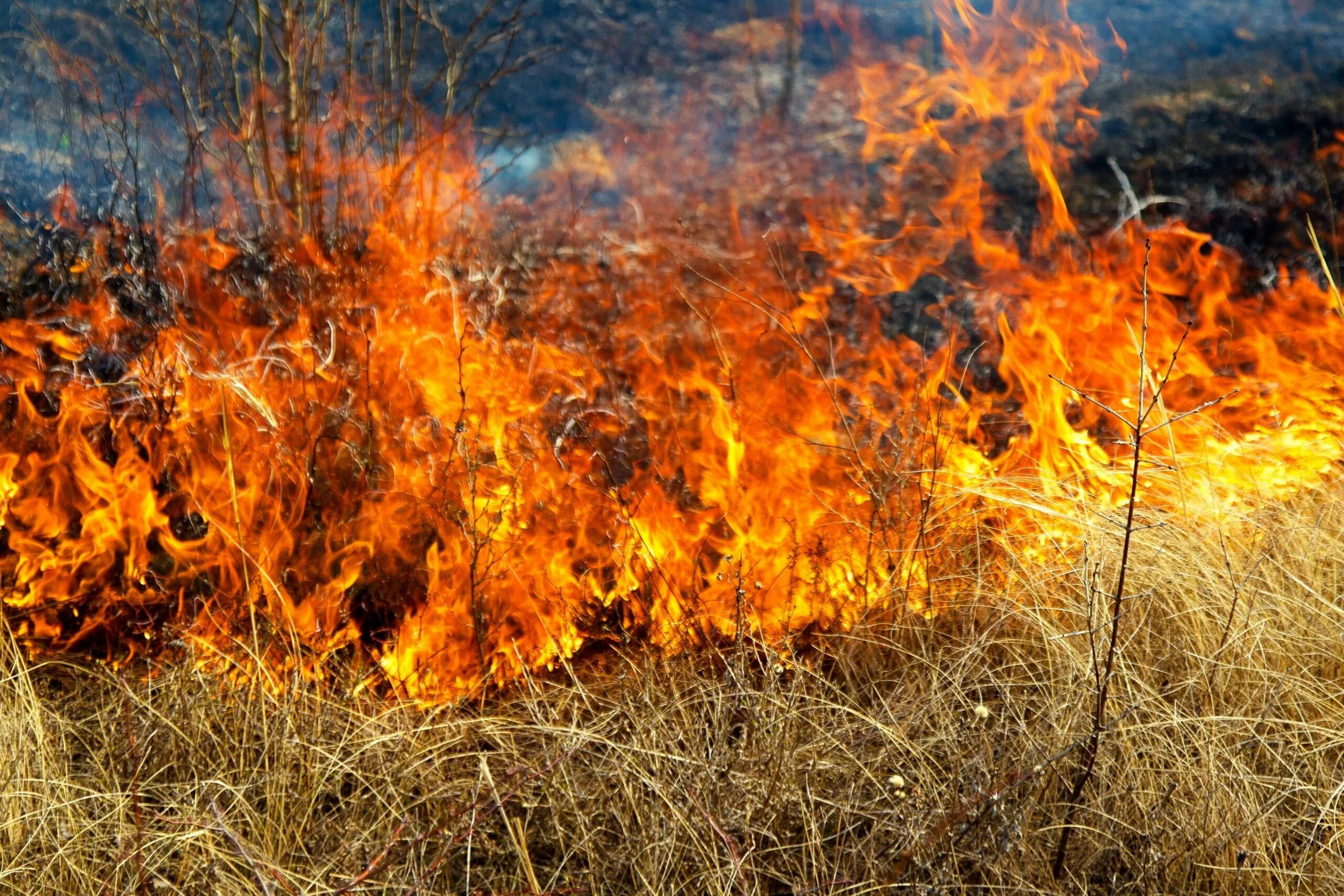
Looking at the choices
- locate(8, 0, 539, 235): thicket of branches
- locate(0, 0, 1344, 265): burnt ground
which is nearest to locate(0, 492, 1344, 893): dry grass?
locate(8, 0, 539, 235): thicket of branches

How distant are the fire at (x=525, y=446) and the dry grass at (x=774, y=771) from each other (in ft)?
0.60

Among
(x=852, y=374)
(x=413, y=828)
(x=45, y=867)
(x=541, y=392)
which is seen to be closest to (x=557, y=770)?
(x=413, y=828)

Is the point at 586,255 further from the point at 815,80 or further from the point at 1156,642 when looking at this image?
the point at 815,80

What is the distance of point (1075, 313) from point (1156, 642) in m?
1.77

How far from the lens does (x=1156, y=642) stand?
2.31 m

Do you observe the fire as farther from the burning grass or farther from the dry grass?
the dry grass

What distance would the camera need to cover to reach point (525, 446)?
2.92 m

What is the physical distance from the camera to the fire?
2.53 m

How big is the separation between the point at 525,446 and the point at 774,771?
1.33 m

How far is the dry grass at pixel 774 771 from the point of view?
1722mm

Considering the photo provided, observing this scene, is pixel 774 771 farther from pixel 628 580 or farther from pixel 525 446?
pixel 525 446

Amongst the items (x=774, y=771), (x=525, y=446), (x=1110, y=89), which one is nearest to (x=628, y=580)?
(x=525, y=446)

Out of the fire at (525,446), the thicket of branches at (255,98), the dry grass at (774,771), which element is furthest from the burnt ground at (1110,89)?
the dry grass at (774,771)

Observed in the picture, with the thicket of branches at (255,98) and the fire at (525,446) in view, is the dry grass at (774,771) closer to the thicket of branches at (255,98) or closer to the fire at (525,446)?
the fire at (525,446)
